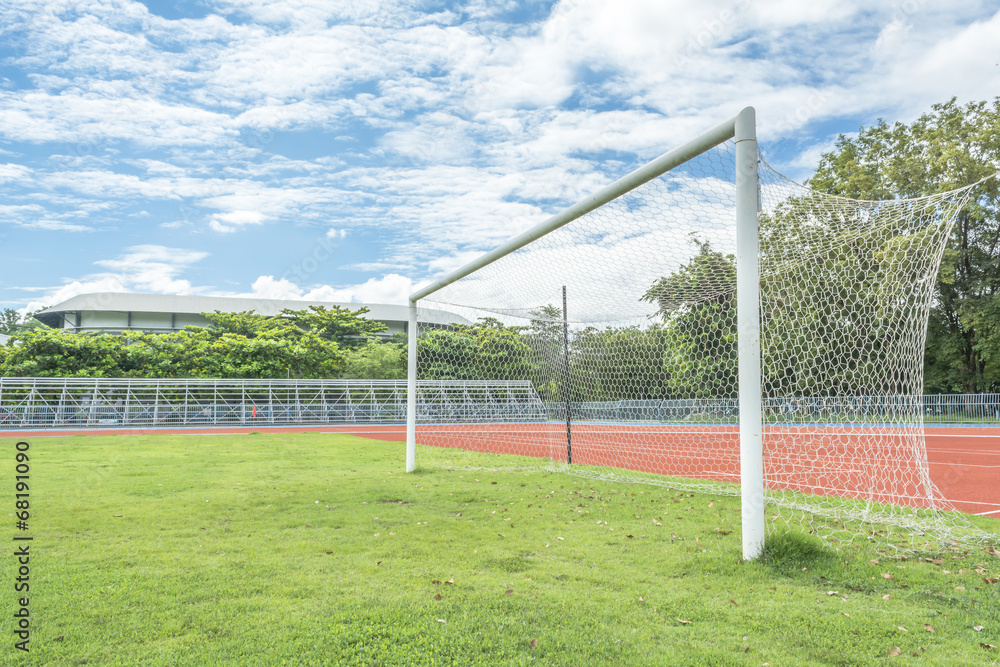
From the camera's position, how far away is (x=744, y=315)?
4293mm

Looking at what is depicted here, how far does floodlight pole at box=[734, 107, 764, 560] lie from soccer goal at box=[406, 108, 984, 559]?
1 cm

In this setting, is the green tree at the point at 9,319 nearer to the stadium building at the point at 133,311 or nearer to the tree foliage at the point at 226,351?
the stadium building at the point at 133,311

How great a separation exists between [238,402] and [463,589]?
23.8 m

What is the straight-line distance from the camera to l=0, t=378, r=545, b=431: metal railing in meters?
21.8

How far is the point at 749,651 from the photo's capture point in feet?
9.39

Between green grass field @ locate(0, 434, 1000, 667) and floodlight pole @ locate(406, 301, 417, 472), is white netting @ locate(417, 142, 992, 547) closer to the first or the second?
floodlight pole @ locate(406, 301, 417, 472)

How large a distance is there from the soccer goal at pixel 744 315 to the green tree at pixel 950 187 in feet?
61.6

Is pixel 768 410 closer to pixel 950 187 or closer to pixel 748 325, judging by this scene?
pixel 748 325

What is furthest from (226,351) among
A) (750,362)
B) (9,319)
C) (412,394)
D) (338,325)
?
(9,319)

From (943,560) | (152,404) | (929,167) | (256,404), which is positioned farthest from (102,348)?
(929,167)

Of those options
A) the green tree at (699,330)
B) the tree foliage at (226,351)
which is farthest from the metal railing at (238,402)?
the green tree at (699,330)

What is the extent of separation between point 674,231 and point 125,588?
528 centimetres

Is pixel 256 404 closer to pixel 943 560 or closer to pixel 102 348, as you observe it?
pixel 102 348

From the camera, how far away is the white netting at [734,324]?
222 inches
